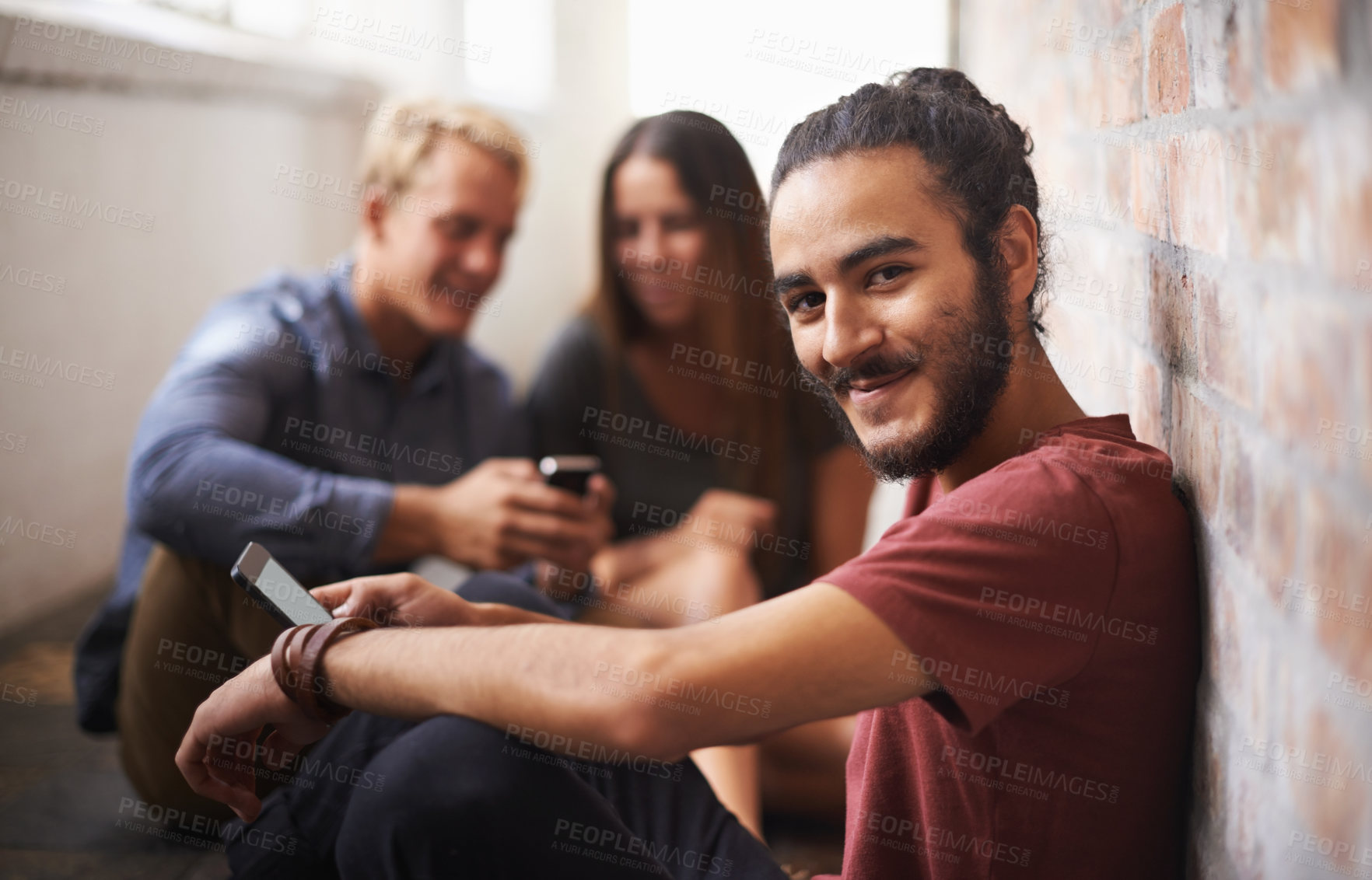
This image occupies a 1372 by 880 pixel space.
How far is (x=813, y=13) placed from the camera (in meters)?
3.29

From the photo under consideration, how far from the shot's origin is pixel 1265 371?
620 mm

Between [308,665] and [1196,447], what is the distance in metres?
0.72

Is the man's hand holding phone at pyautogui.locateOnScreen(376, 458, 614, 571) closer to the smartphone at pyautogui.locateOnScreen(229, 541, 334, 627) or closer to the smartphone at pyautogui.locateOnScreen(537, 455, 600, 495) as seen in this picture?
the smartphone at pyautogui.locateOnScreen(537, 455, 600, 495)

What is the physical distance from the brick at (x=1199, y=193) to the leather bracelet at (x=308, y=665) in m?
0.73

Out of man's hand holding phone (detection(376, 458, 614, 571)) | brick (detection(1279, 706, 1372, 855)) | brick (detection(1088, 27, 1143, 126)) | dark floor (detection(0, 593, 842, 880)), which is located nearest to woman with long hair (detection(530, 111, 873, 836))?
man's hand holding phone (detection(376, 458, 614, 571))

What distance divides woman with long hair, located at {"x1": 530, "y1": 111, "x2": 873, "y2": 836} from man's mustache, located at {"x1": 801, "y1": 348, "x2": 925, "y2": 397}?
3.45ft

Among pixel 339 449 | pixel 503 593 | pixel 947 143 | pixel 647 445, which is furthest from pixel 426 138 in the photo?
pixel 947 143

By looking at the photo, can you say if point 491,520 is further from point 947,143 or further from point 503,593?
point 947,143

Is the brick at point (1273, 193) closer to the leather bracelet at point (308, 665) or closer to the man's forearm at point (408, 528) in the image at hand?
the leather bracelet at point (308, 665)

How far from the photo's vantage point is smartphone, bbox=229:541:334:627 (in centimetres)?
93

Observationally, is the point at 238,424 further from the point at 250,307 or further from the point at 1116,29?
the point at 1116,29

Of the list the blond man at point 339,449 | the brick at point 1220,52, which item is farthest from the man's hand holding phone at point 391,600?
the brick at point 1220,52

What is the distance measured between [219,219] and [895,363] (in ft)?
9.72

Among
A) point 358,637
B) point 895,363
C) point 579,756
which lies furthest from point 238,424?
point 895,363
